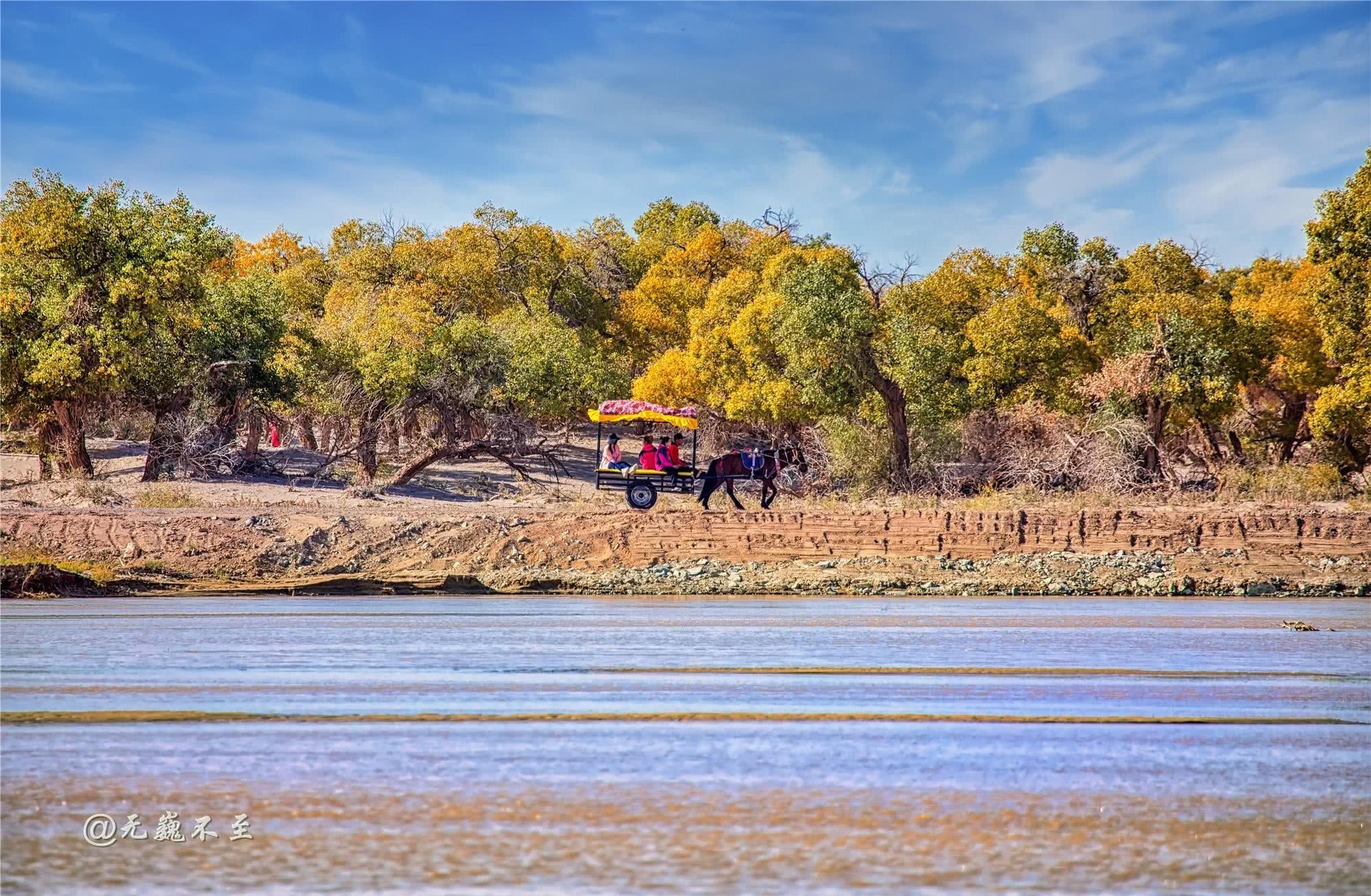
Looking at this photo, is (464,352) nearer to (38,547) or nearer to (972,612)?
(38,547)

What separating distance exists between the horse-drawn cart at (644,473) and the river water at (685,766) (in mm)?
16967

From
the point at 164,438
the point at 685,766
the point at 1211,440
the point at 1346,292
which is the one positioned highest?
the point at 1346,292

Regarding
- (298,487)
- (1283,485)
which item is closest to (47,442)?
(298,487)

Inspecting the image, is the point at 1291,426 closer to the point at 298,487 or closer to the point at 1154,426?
the point at 1154,426

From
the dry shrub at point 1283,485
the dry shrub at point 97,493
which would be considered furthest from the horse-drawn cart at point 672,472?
the dry shrub at point 1283,485

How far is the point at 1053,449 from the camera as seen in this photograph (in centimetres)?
3753

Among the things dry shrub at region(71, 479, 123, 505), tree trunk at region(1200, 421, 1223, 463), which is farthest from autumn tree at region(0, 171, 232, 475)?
tree trunk at region(1200, 421, 1223, 463)

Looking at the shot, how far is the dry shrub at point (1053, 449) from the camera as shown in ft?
117

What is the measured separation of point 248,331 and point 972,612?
76.0 ft

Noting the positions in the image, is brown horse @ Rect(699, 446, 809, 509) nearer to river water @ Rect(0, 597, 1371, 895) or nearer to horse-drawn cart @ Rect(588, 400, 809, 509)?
horse-drawn cart @ Rect(588, 400, 809, 509)

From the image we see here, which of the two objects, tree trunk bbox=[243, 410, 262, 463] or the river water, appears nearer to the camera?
the river water

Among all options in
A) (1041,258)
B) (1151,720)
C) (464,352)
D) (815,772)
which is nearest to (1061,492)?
(1041,258)

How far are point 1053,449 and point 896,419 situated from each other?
408cm

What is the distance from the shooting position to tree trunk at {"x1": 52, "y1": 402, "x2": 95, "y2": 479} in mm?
32094
